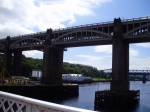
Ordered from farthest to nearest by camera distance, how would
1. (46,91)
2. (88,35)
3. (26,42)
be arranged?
(26,42), (88,35), (46,91)

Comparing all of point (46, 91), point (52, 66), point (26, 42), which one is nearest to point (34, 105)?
point (46, 91)

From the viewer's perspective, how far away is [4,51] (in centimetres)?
12862

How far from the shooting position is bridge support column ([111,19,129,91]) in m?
75.3

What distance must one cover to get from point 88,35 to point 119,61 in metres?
18.0

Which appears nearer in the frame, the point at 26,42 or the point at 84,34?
the point at 84,34

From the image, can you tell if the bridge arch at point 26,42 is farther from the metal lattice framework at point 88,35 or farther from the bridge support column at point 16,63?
the bridge support column at point 16,63

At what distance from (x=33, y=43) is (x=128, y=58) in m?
42.6

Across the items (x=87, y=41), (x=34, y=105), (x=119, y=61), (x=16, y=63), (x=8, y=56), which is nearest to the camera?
(x=34, y=105)

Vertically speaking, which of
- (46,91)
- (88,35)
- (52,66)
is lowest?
(46,91)

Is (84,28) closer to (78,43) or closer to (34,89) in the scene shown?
(78,43)

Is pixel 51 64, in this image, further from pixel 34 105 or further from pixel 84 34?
pixel 34 105

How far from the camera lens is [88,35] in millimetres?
91688

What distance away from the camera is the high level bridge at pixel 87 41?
77438 mm

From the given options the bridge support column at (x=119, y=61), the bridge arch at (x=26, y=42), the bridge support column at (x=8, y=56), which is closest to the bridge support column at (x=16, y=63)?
the bridge support column at (x=8, y=56)
